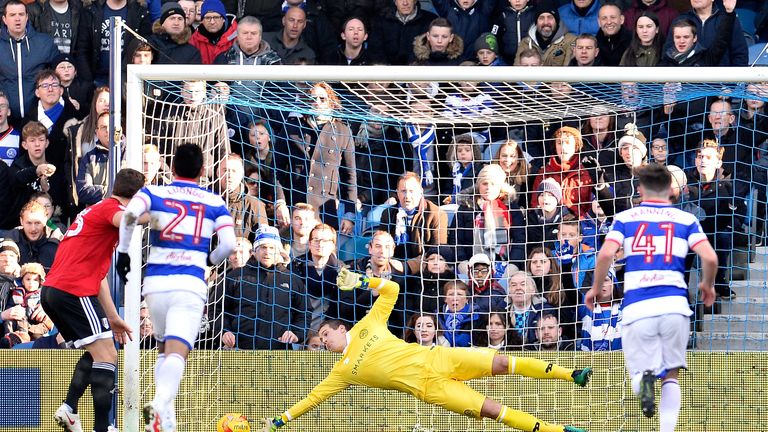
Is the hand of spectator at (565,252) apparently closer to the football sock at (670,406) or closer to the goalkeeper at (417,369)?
the goalkeeper at (417,369)

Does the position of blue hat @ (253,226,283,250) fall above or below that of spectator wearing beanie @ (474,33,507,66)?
below

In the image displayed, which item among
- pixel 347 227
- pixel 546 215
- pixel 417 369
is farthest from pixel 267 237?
pixel 546 215

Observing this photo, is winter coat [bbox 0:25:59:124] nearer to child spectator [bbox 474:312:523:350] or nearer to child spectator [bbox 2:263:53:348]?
child spectator [bbox 2:263:53:348]

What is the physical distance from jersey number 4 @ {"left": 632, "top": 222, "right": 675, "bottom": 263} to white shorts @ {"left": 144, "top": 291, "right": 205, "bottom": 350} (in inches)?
115

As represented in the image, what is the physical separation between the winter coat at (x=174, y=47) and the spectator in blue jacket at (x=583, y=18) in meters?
3.70

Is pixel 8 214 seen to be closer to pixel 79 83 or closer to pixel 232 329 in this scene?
pixel 79 83

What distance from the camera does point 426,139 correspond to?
12.5 metres

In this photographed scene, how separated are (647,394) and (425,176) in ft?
14.2

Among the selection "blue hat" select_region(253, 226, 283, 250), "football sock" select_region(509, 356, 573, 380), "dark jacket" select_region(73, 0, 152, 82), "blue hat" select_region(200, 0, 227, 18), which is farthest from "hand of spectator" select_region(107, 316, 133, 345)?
"blue hat" select_region(200, 0, 227, 18)

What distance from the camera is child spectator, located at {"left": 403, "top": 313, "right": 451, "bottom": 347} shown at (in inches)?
467

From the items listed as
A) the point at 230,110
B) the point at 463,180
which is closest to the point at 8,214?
the point at 230,110

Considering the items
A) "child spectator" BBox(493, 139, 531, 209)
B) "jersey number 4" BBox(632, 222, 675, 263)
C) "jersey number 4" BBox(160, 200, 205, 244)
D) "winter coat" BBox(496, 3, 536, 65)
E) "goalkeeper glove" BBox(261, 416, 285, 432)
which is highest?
"winter coat" BBox(496, 3, 536, 65)

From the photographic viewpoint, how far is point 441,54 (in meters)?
13.5

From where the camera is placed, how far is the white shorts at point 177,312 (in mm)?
8984
